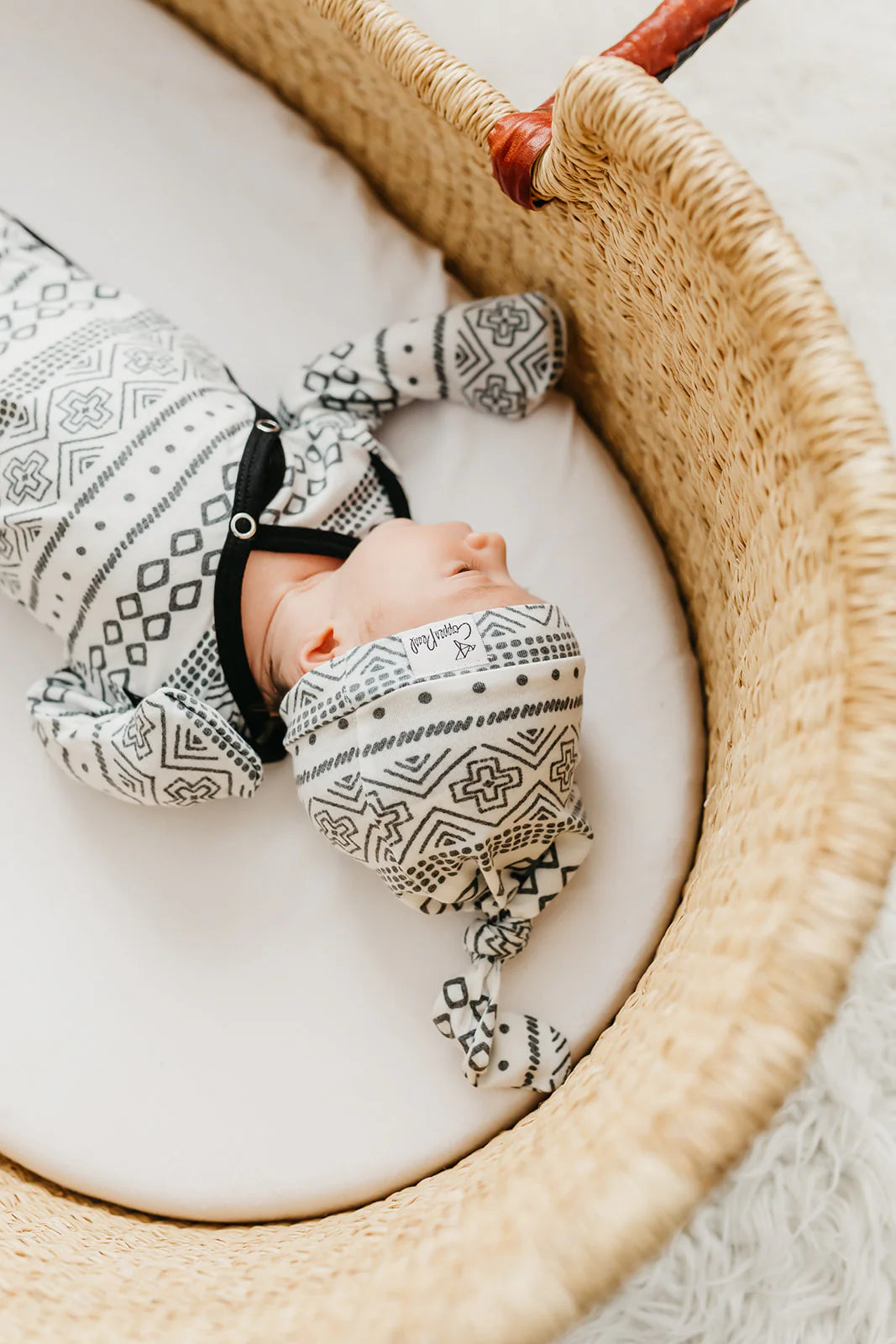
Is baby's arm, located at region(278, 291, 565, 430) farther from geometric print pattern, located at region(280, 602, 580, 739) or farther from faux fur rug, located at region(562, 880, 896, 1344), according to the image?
faux fur rug, located at region(562, 880, 896, 1344)

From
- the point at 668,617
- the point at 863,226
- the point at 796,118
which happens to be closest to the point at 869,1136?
the point at 668,617

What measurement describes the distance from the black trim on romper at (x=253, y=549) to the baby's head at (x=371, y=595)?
0.02m

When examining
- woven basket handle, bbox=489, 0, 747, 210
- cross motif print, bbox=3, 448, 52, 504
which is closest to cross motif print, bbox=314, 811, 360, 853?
cross motif print, bbox=3, 448, 52, 504

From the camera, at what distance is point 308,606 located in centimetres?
80

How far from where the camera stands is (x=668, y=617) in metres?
0.85

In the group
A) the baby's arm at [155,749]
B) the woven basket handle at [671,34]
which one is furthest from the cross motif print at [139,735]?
the woven basket handle at [671,34]

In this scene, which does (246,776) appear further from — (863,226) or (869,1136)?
(863,226)

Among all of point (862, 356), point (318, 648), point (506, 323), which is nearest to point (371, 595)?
point (318, 648)

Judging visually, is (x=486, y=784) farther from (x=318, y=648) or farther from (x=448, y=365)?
Answer: (x=448, y=365)

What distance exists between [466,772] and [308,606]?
0.70 feet

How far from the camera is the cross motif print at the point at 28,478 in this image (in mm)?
820

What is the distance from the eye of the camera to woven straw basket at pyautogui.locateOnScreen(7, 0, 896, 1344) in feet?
1.52

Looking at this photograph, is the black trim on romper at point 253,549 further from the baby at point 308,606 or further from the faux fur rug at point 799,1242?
the faux fur rug at point 799,1242

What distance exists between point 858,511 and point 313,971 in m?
0.56
